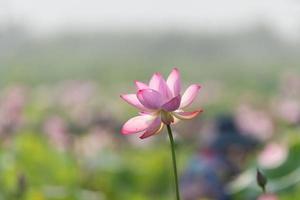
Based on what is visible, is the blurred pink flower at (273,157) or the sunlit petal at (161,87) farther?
the blurred pink flower at (273,157)

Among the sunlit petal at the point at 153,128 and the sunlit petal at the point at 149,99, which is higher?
the sunlit petal at the point at 149,99

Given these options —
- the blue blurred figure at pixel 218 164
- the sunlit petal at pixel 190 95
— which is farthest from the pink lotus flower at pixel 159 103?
the blue blurred figure at pixel 218 164

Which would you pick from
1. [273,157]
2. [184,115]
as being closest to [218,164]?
[273,157]

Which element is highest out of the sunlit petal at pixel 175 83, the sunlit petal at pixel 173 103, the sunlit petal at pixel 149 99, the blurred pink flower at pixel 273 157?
the blurred pink flower at pixel 273 157

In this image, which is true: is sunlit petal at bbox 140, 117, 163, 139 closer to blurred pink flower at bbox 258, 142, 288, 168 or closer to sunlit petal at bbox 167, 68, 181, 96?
sunlit petal at bbox 167, 68, 181, 96

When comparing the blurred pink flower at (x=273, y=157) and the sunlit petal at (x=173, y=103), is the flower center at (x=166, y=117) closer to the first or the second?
the sunlit petal at (x=173, y=103)

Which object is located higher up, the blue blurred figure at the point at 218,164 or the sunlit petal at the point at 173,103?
the blue blurred figure at the point at 218,164

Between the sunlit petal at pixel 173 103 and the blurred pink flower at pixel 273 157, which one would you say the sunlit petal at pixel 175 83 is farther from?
the blurred pink flower at pixel 273 157

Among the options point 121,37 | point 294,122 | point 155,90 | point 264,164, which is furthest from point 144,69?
point 121,37
